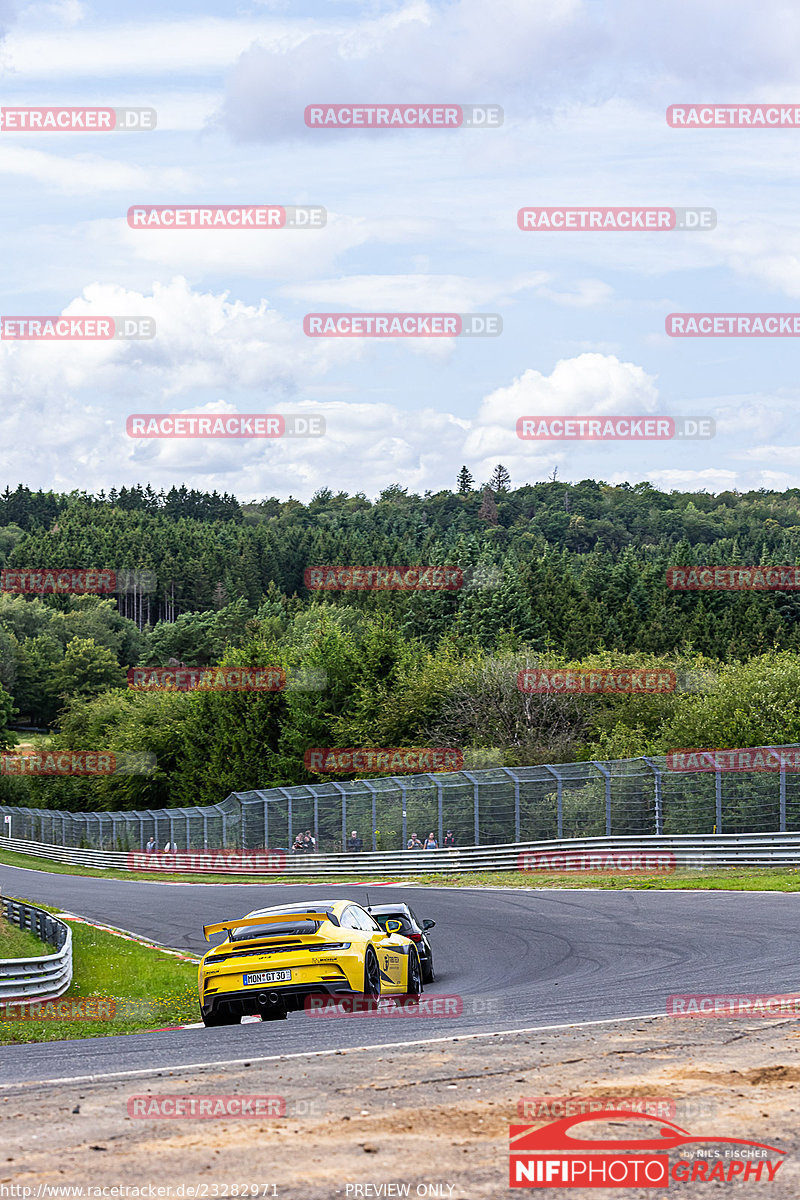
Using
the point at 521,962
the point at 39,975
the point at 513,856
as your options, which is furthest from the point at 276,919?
the point at 513,856

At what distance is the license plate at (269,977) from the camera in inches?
453

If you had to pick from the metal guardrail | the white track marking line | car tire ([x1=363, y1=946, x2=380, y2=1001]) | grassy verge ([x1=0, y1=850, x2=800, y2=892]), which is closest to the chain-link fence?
grassy verge ([x1=0, y1=850, x2=800, y2=892])

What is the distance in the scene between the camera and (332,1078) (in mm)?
7238

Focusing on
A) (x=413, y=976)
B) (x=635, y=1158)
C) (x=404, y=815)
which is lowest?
(x=404, y=815)

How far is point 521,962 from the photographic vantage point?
51.6ft

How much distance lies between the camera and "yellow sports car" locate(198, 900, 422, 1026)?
37.7 ft

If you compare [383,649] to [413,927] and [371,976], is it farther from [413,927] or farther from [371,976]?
[371,976]

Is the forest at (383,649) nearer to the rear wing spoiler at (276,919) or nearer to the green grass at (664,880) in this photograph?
the green grass at (664,880)

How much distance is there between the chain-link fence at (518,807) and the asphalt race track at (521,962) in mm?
3847

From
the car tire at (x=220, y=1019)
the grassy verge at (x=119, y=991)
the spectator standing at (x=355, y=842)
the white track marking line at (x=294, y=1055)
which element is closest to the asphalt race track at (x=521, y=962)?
the white track marking line at (x=294, y=1055)

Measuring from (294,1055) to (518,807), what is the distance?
2443cm

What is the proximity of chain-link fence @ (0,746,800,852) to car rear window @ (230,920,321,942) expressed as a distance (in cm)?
1545

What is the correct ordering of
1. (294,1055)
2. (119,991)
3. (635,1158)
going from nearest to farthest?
(635,1158) < (294,1055) < (119,991)

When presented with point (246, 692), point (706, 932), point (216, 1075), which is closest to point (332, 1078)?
point (216, 1075)
